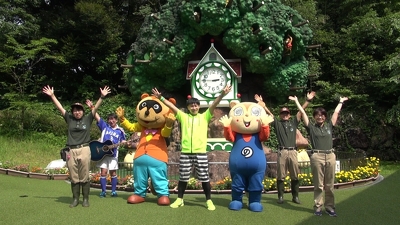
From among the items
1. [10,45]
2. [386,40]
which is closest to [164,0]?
[10,45]

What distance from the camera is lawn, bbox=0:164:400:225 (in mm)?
4793

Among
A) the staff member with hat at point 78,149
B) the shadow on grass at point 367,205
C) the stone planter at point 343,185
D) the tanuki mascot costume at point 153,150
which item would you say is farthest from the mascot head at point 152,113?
the stone planter at point 343,185

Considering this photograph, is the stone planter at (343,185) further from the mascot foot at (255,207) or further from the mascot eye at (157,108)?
the mascot eye at (157,108)

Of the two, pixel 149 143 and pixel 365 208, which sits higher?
pixel 149 143

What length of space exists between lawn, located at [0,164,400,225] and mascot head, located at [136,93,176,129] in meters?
1.21

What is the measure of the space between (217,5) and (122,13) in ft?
33.6

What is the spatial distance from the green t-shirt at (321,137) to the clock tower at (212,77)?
486 cm

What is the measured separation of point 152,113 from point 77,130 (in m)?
1.12

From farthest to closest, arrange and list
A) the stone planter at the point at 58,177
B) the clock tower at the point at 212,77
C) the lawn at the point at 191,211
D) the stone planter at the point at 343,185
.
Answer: the clock tower at the point at 212,77, the stone planter at the point at 58,177, the stone planter at the point at 343,185, the lawn at the point at 191,211

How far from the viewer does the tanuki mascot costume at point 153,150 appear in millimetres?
5691

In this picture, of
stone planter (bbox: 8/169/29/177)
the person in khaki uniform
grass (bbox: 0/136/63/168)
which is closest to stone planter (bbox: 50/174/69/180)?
stone planter (bbox: 8/169/29/177)

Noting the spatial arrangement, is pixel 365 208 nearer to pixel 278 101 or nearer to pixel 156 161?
pixel 156 161

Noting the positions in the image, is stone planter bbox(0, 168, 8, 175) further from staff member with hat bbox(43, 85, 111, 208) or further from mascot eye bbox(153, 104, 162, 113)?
mascot eye bbox(153, 104, 162, 113)

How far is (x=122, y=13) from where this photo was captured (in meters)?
19.2
